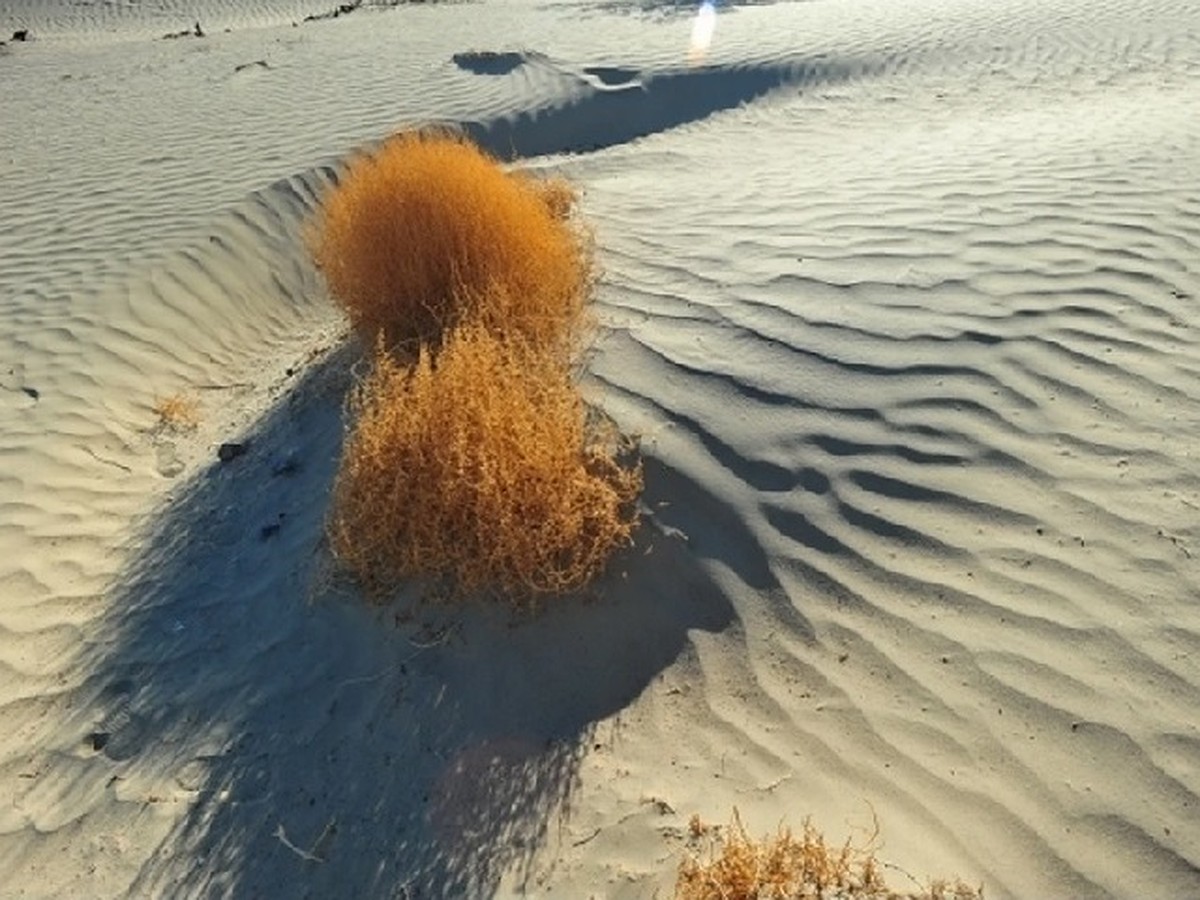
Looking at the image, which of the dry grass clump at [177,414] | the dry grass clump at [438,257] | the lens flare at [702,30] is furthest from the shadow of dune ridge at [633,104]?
the dry grass clump at [177,414]

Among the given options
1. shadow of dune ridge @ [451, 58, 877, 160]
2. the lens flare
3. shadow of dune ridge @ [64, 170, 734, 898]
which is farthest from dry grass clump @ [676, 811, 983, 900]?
the lens flare

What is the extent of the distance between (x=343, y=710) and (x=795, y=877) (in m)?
1.51

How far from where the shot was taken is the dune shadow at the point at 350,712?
2717 millimetres

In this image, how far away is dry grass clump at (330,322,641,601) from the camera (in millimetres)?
3146

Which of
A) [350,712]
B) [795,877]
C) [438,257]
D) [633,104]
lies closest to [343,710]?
[350,712]

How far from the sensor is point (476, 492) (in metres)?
3.15

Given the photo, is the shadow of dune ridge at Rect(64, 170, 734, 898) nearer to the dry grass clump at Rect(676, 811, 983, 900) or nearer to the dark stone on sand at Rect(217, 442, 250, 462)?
the dry grass clump at Rect(676, 811, 983, 900)

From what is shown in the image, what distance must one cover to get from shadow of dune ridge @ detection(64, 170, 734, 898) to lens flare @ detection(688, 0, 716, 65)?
8.09 m

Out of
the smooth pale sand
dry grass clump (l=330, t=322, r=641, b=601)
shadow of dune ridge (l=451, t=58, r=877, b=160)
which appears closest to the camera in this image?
the smooth pale sand

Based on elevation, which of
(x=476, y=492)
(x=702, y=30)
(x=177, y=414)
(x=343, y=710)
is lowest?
(x=702, y=30)

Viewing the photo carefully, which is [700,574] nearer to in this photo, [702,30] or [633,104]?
[633,104]

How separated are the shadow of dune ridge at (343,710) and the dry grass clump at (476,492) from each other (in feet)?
0.45

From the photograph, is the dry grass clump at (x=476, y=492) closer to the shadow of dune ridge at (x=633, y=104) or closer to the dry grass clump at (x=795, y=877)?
the dry grass clump at (x=795, y=877)

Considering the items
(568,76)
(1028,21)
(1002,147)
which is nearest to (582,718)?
(1002,147)
